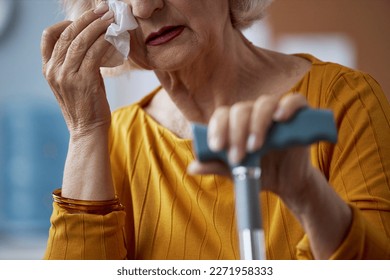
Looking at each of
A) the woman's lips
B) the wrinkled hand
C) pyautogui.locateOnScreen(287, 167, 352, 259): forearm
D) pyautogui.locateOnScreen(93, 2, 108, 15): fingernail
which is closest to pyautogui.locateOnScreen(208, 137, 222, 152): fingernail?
the wrinkled hand

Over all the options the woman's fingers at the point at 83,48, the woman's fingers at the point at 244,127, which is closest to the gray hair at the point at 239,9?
the woman's fingers at the point at 83,48

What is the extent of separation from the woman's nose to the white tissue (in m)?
0.02

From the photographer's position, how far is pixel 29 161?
1.54 metres

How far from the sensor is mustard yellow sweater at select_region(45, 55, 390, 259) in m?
0.97

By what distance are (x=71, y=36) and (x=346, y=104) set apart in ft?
1.55

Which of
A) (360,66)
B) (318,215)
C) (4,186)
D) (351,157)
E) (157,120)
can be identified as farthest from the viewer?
(360,66)

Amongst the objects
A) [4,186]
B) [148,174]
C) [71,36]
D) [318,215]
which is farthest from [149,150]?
[318,215]

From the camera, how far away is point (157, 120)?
128 cm

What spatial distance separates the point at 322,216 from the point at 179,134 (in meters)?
0.56

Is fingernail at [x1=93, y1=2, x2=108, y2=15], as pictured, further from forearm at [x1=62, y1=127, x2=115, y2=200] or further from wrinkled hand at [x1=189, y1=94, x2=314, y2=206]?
wrinkled hand at [x1=189, y1=94, x2=314, y2=206]

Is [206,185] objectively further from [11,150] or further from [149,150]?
[11,150]

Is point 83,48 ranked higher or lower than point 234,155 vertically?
higher

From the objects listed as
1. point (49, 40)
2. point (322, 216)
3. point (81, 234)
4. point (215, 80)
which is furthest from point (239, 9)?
point (322, 216)

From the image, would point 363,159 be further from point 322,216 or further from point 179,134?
point 179,134
